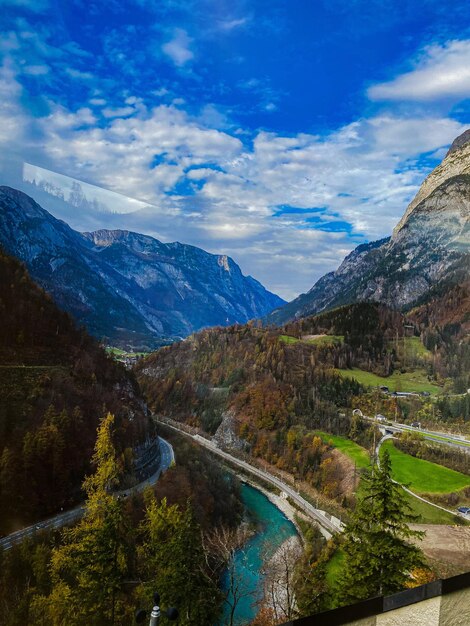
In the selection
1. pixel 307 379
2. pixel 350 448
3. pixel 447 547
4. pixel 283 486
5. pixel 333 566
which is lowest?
pixel 283 486

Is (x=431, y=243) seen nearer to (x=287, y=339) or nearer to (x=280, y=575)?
(x=287, y=339)

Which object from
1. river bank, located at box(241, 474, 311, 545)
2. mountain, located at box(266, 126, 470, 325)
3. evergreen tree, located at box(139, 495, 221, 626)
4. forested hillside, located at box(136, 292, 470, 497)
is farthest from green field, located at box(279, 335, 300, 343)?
evergreen tree, located at box(139, 495, 221, 626)

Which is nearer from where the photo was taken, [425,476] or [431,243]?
[425,476]

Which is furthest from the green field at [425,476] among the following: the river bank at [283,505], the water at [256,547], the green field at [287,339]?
the green field at [287,339]

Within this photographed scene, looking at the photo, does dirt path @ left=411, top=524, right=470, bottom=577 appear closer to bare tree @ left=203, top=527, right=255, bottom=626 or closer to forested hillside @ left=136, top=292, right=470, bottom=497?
bare tree @ left=203, top=527, right=255, bottom=626

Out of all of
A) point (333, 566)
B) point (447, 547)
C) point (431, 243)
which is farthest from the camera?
point (431, 243)

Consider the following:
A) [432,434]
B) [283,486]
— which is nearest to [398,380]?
[432,434]
